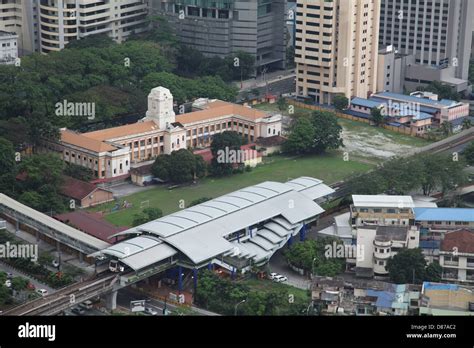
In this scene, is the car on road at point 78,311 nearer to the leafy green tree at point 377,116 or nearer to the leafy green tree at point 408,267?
the leafy green tree at point 408,267

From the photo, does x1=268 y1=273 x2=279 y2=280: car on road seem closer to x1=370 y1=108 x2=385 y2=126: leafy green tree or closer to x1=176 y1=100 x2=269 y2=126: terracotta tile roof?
x1=176 y1=100 x2=269 y2=126: terracotta tile roof

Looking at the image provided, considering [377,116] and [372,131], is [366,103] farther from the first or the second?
[372,131]

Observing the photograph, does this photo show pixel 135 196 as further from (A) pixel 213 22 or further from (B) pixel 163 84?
(A) pixel 213 22

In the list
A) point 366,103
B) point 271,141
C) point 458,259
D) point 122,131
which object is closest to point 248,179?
point 271,141

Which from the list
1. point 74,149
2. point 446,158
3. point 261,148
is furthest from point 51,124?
point 446,158

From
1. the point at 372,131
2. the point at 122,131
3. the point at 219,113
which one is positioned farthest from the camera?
the point at 372,131

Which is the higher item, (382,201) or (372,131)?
(382,201)
